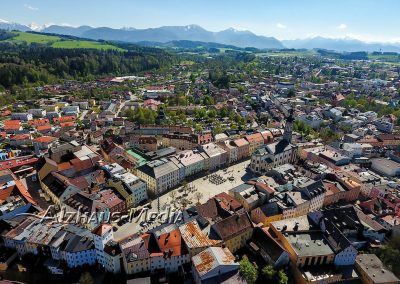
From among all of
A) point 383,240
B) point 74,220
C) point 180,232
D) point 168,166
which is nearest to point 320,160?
point 383,240

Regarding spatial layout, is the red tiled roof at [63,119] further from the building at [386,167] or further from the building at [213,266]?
the building at [386,167]

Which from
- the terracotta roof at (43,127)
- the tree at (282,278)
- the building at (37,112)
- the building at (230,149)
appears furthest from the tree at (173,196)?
the building at (37,112)

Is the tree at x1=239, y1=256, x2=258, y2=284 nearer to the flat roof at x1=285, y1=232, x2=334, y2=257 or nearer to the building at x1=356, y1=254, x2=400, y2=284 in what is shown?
the flat roof at x1=285, y1=232, x2=334, y2=257

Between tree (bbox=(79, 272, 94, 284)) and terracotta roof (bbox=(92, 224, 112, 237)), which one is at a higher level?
terracotta roof (bbox=(92, 224, 112, 237))

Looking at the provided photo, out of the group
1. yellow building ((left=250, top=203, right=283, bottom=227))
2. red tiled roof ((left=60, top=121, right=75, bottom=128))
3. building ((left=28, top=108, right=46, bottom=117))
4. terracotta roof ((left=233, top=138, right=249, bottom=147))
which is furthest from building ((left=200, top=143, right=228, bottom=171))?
building ((left=28, top=108, right=46, bottom=117))

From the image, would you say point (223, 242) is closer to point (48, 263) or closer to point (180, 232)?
point (180, 232)

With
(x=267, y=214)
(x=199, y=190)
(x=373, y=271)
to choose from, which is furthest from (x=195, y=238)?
(x=373, y=271)
